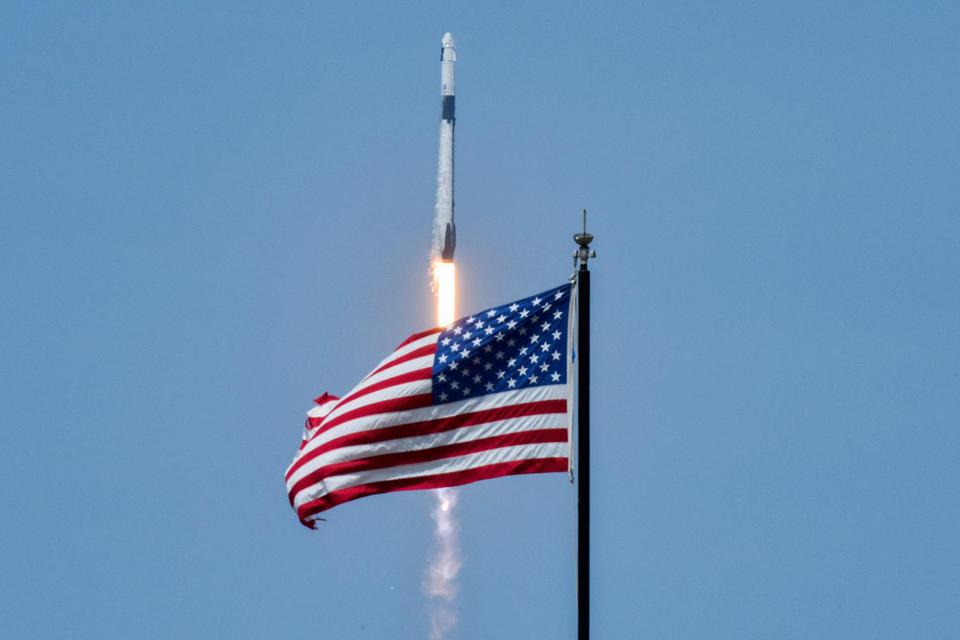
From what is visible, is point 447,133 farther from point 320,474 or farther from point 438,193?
point 320,474

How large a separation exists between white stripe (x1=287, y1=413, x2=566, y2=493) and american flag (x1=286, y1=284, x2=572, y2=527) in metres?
0.02

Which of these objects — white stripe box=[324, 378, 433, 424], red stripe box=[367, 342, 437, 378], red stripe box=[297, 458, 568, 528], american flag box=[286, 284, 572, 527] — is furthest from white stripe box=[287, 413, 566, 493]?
red stripe box=[367, 342, 437, 378]

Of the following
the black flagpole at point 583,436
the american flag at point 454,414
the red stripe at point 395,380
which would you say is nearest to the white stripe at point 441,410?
the american flag at point 454,414

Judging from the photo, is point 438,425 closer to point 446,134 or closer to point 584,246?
point 584,246

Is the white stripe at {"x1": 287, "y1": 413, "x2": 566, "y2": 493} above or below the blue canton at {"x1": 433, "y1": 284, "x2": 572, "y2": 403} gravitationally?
below

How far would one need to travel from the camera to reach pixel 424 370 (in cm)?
5597

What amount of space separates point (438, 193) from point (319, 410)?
70591mm

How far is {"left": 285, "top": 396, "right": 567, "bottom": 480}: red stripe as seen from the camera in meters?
54.0

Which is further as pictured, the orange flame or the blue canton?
the orange flame

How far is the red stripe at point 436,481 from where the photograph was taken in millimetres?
54000

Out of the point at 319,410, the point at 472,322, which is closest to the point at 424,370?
the point at 472,322

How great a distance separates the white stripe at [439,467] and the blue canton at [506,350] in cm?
135

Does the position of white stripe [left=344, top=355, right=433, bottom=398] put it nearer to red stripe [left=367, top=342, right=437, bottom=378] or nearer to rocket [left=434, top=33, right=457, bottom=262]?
red stripe [left=367, top=342, right=437, bottom=378]

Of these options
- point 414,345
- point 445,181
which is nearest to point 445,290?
point 445,181
